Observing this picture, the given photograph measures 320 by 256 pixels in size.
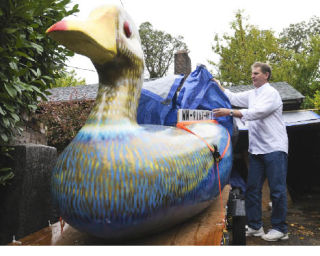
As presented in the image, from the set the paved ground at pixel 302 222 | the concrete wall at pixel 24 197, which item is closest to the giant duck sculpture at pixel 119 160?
the concrete wall at pixel 24 197

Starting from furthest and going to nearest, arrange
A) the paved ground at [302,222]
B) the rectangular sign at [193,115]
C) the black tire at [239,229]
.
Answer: the paved ground at [302,222], the black tire at [239,229], the rectangular sign at [193,115]

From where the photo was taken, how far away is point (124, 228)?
1.05 m

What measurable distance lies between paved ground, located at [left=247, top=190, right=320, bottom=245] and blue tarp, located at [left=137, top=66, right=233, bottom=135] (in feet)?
5.05

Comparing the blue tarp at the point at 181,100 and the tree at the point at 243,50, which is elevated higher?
the tree at the point at 243,50

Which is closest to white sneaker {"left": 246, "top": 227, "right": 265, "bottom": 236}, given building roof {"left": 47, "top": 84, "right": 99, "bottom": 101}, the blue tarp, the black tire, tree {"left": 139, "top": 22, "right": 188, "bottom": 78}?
the black tire

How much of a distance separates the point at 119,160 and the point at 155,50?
77.3 feet

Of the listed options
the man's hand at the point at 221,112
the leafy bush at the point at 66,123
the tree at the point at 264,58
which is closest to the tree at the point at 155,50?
the tree at the point at 264,58

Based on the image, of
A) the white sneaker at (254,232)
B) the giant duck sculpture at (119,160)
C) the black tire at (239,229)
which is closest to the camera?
the giant duck sculpture at (119,160)

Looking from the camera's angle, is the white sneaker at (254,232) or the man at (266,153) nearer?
the man at (266,153)

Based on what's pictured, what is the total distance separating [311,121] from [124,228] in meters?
4.81

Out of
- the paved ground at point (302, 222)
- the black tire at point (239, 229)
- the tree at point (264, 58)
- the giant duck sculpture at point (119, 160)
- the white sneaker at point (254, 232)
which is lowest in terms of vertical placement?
the paved ground at point (302, 222)

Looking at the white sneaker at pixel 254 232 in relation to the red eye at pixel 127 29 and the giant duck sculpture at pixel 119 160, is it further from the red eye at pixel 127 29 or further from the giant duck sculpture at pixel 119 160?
the red eye at pixel 127 29

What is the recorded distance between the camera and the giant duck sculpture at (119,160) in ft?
3.37

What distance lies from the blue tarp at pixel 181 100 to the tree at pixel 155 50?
2112cm
